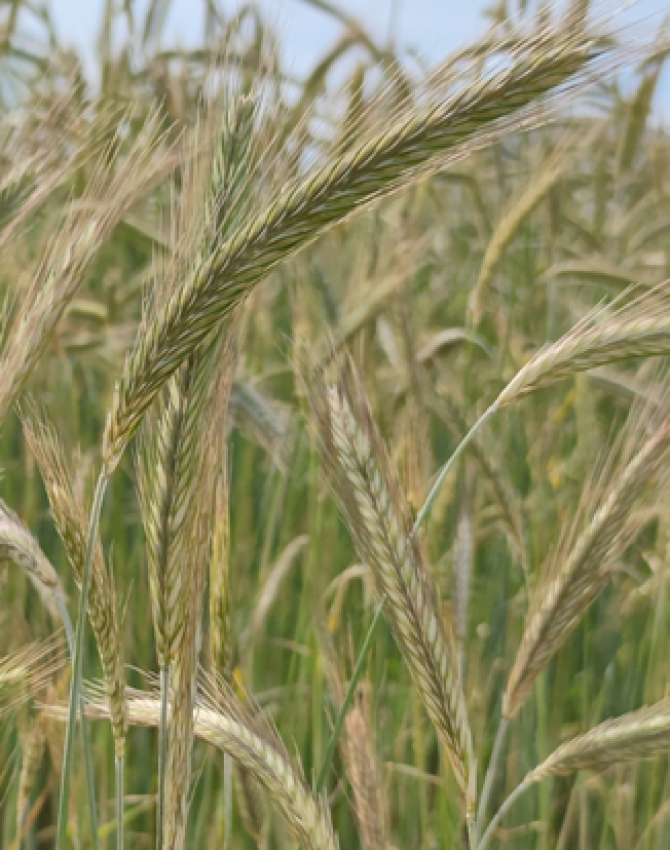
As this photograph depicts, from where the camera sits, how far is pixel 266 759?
2.62ft

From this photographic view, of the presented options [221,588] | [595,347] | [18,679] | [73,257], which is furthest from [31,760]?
[595,347]

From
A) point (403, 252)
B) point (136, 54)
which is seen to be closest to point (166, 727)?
point (403, 252)

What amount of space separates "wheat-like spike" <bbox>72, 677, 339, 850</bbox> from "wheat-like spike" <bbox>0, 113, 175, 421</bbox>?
0.28m

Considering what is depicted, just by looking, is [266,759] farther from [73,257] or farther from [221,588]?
[73,257]

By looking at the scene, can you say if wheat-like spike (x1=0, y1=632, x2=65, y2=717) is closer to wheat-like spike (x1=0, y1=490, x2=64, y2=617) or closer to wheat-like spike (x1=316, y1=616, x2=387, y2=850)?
wheat-like spike (x1=0, y1=490, x2=64, y2=617)

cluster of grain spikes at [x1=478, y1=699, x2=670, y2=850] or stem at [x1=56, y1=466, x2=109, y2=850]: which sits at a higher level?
stem at [x1=56, y1=466, x2=109, y2=850]

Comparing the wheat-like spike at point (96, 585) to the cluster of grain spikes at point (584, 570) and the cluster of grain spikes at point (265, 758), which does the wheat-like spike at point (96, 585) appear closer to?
the cluster of grain spikes at point (265, 758)

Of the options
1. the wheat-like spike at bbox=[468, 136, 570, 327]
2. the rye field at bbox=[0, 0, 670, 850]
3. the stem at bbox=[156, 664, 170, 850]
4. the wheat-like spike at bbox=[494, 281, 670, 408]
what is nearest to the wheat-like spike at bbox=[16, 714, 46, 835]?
the rye field at bbox=[0, 0, 670, 850]

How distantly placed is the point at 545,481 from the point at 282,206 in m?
0.82

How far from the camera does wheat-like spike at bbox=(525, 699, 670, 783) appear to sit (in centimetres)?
80

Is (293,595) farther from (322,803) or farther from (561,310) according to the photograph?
(561,310)

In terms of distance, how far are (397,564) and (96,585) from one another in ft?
0.69

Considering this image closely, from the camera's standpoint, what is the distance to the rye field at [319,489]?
680 mm

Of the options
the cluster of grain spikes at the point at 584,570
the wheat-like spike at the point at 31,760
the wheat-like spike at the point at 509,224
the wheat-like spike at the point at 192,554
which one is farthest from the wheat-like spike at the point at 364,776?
the wheat-like spike at the point at 509,224
